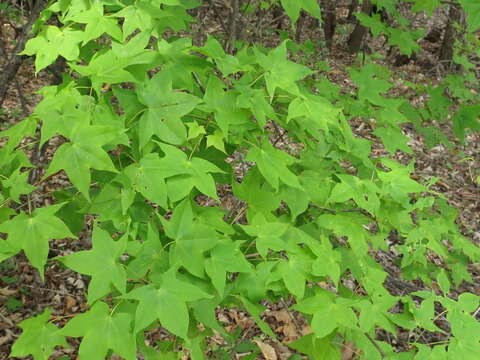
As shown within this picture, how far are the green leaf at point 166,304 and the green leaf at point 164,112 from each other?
0.51 metres

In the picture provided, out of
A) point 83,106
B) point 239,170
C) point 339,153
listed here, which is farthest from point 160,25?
point 239,170

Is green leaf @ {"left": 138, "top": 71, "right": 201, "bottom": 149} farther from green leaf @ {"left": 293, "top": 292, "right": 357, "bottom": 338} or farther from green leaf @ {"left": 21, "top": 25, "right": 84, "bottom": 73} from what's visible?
green leaf @ {"left": 293, "top": 292, "right": 357, "bottom": 338}

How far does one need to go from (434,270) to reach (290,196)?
1929 mm

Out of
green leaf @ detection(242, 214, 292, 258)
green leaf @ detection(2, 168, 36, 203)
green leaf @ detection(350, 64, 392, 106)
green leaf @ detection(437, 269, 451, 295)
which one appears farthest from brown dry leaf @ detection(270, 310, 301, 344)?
green leaf @ detection(2, 168, 36, 203)

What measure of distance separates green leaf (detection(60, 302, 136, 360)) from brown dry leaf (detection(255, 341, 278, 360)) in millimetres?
2509

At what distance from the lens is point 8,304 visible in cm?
377

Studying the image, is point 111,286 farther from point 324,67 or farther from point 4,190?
point 324,67

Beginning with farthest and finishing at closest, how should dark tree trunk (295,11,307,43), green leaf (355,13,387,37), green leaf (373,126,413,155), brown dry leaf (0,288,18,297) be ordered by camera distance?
dark tree trunk (295,11,307,43) → brown dry leaf (0,288,18,297) → green leaf (355,13,387,37) → green leaf (373,126,413,155)

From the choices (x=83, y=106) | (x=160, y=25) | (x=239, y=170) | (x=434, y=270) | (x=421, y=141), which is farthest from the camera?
(x=421, y=141)

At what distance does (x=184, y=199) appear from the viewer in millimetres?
1616

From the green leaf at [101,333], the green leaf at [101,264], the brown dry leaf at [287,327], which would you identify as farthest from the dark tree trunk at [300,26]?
the green leaf at [101,333]

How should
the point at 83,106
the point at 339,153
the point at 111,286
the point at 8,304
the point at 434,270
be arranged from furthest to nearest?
1. the point at 8,304
2. the point at 434,270
3. the point at 339,153
4. the point at 83,106
5. the point at 111,286

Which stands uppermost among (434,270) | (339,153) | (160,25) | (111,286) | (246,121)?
(160,25)

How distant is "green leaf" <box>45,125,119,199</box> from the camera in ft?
4.72
